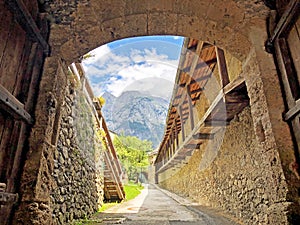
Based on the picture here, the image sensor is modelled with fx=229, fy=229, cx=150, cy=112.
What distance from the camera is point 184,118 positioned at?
27.3 feet

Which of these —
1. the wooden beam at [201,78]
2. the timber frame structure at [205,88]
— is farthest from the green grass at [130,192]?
the wooden beam at [201,78]

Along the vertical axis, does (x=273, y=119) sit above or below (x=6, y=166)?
above

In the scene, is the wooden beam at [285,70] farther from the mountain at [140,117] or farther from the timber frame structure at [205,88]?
the mountain at [140,117]

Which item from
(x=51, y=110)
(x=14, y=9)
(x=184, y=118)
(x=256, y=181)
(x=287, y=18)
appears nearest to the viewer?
(x=14, y=9)

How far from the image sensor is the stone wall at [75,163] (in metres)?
3.21

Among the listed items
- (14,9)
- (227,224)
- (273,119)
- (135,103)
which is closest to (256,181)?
(227,224)

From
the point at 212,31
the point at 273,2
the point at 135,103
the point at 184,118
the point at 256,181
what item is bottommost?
the point at 256,181

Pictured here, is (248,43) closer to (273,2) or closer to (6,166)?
(273,2)

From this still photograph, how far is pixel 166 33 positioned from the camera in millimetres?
2846

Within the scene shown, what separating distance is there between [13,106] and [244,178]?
4.10m

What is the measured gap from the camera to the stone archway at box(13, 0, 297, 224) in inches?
85.7

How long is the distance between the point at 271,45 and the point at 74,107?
3070mm

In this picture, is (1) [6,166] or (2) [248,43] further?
(2) [248,43]

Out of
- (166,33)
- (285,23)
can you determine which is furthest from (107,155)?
(285,23)
